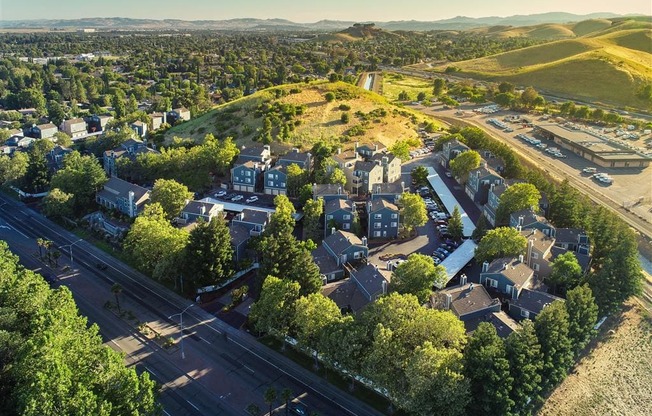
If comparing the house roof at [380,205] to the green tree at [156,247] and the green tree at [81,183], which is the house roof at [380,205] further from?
the green tree at [81,183]

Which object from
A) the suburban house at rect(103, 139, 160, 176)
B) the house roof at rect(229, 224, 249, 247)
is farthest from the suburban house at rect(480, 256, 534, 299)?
the suburban house at rect(103, 139, 160, 176)

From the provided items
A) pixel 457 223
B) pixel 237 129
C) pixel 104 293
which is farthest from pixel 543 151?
pixel 104 293

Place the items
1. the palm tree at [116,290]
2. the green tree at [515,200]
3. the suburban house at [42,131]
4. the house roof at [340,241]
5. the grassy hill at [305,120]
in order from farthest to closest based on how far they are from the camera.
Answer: the suburban house at [42,131] < the grassy hill at [305,120] < the green tree at [515,200] < the house roof at [340,241] < the palm tree at [116,290]

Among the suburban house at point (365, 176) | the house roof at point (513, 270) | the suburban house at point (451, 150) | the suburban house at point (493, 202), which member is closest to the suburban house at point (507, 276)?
the house roof at point (513, 270)

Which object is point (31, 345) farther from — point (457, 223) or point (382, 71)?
point (382, 71)

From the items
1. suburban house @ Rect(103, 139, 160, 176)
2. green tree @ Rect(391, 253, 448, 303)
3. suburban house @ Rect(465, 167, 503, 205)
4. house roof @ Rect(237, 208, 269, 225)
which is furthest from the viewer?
suburban house @ Rect(103, 139, 160, 176)

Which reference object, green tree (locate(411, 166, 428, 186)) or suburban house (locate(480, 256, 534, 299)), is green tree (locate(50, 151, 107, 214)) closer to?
green tree (locate(411, 166, 428, 186))

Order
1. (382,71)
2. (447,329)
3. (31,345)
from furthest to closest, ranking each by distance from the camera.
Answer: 1. (382,71)
2. (447,329)
3. (31,345)
